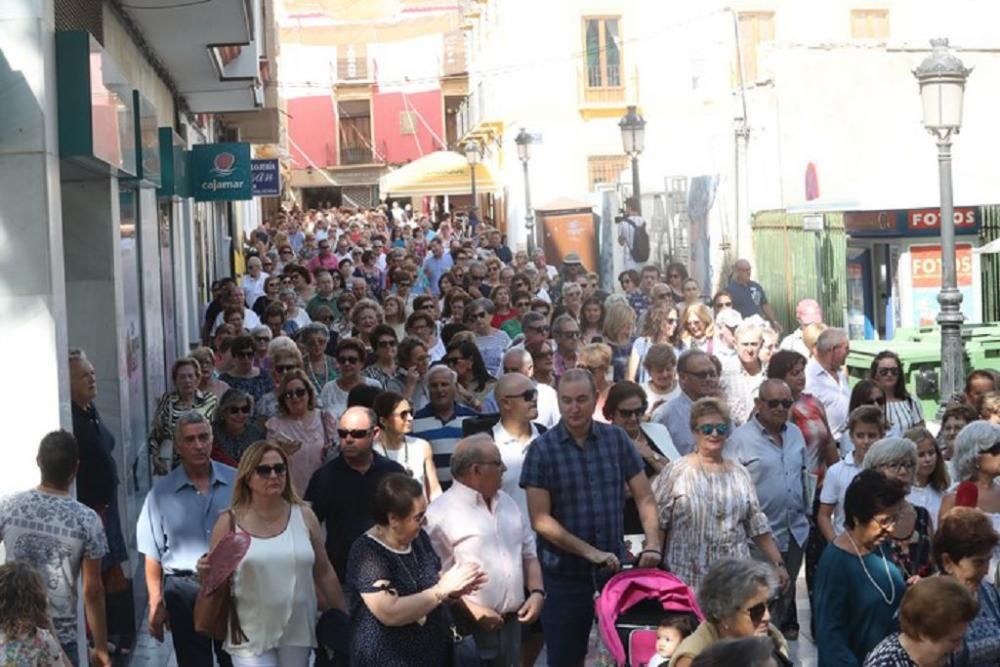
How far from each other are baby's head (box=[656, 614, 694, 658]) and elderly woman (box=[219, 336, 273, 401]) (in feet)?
18.8

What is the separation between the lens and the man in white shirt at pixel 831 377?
12.4 m

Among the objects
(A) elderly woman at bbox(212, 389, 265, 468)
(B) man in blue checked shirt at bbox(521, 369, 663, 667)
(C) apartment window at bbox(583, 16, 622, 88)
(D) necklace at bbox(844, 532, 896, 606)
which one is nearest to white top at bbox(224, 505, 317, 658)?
(B) man in blue checked shirt at bbox(521, 369, 663, 667)

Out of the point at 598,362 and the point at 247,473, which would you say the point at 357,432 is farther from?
the point at 598,362

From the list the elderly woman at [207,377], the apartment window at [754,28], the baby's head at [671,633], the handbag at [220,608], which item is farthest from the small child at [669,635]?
the apartment window at [754,28]

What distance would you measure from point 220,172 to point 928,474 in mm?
14913

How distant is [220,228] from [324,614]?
91.5ft

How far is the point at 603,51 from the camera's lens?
149ft

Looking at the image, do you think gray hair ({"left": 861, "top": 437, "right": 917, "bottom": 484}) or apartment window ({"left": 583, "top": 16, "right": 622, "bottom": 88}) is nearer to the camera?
gray hair ({"left": 861, "top": 437, "right": 917, "bottom": 484})

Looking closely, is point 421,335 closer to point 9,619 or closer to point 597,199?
point 9,619

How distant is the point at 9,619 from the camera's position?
6.29 meters

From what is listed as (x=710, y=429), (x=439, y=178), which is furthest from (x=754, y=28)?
(x=710, y=429)

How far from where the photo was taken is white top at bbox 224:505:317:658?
731 centimetres

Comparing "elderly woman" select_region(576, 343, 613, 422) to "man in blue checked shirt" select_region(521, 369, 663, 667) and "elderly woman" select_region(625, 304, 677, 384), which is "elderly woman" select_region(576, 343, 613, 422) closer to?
"elderly woman" select_region(625, 304, 677, 384)

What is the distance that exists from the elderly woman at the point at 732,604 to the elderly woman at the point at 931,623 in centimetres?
41
